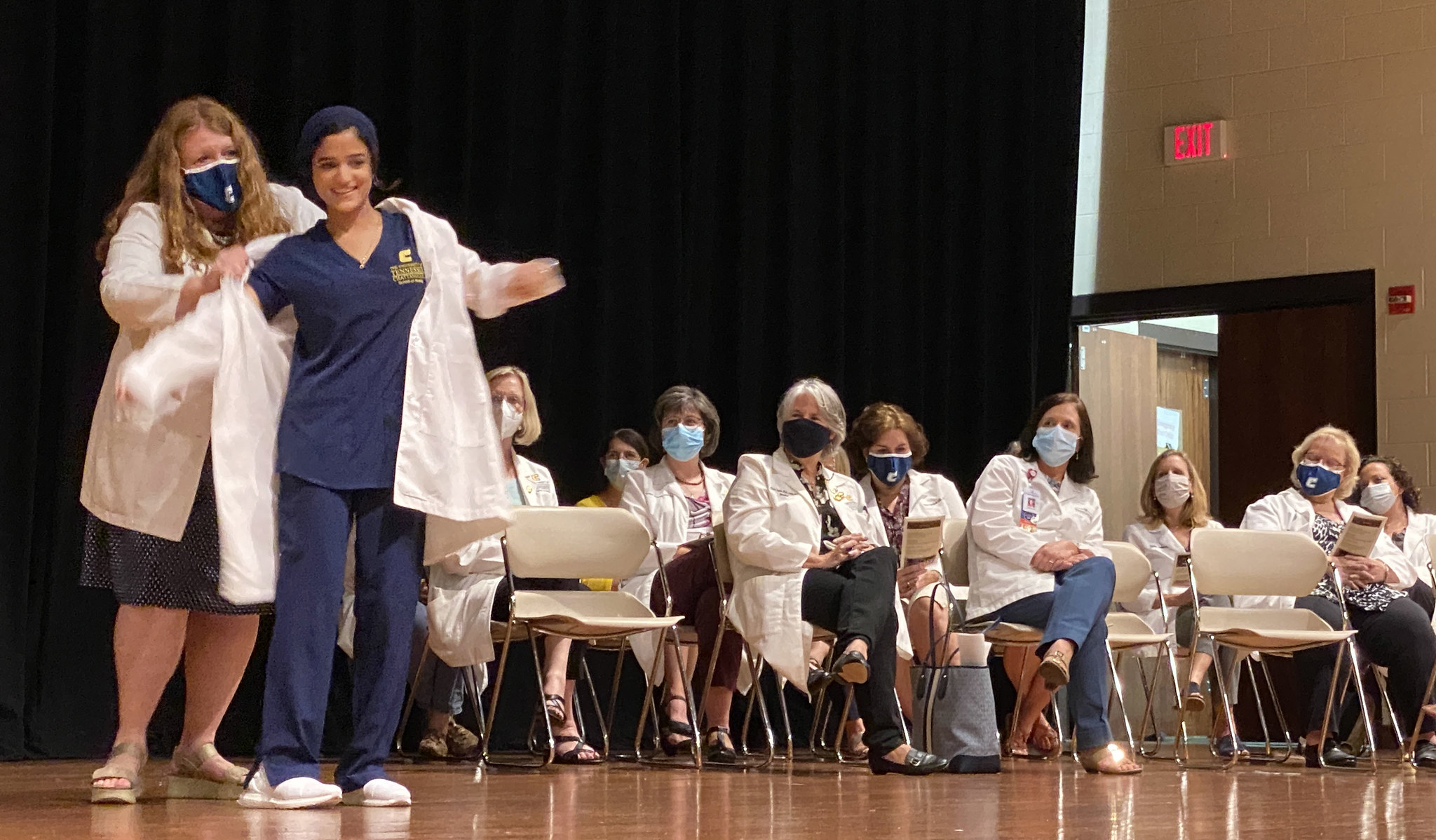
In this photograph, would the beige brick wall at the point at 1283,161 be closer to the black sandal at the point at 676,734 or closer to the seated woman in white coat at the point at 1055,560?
the seated woman in white coat at the point at 1055,560

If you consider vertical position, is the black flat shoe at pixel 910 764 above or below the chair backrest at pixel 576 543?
below

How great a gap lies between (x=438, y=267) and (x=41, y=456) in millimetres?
2492

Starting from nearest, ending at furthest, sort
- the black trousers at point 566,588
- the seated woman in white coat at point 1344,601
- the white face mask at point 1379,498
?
the black trousers at point 566,588
the seated woman in white coat at point 1344,601
the white face mask at point 1379,498

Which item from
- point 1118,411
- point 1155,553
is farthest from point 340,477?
point 1118,411

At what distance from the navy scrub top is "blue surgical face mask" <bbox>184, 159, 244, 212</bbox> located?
0.24 meters

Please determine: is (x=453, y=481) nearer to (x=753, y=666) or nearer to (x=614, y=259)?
(x=753, y=666)

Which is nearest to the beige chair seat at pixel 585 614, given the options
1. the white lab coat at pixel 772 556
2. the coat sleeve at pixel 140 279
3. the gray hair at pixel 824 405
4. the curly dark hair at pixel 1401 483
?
the white lab coat at pixel 772 556

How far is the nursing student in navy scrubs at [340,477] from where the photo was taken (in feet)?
9.07

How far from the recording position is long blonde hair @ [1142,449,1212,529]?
21.6ft

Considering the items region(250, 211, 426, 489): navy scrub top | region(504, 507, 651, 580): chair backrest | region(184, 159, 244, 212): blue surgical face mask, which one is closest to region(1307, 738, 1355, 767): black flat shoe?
region(504, 507, 651, 580): chair backrest

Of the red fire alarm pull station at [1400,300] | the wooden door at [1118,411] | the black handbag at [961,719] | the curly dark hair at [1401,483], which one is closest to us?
the black handbag at [961,719]

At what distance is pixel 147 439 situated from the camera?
2.91 meters

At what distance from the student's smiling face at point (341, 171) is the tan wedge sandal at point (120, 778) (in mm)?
1059

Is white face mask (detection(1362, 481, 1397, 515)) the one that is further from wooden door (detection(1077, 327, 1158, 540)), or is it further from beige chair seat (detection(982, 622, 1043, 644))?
wooden door (detection(1077, 327, 1158, 540))
